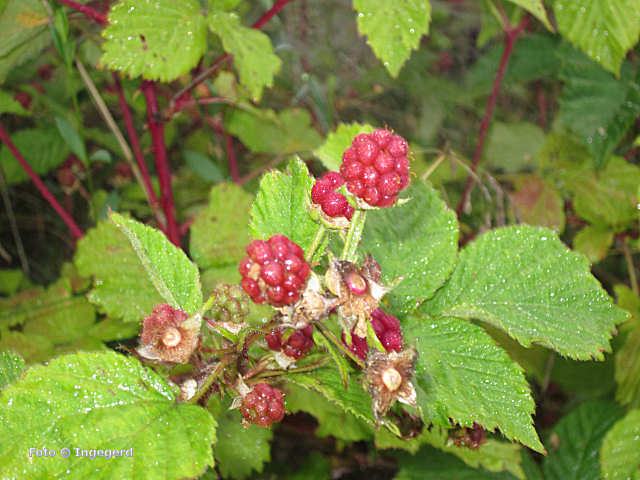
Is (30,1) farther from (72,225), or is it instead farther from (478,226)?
(478,226)

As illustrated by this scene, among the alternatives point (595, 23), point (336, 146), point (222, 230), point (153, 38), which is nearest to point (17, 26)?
point (153, 38)

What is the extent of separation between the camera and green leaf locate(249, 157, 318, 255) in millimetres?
777

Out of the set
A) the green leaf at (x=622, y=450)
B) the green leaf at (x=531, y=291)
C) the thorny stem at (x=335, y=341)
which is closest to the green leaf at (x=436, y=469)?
the green leaf at (x=622, y=450)

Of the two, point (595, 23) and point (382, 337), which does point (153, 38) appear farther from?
point (595, 23)

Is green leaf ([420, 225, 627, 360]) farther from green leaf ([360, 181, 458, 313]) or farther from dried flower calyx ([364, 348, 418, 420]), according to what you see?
dried flower calyx ([364, 348, 418, 420])

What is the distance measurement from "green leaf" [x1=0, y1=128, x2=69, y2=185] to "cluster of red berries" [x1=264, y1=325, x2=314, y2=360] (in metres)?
1.57

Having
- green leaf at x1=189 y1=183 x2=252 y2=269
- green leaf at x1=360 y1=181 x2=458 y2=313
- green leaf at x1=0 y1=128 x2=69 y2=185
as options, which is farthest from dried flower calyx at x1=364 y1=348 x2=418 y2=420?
green leaf at x1=0 y1=128 x2=69 y2=185

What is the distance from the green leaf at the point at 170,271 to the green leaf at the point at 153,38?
1.81 ft

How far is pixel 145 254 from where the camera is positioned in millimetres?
743

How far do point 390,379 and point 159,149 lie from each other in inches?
41.2

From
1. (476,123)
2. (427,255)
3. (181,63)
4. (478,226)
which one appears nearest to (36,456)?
(427,255)

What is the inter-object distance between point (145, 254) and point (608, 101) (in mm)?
1882

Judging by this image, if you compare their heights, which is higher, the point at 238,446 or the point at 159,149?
the point at 159,149

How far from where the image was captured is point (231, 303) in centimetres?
69
